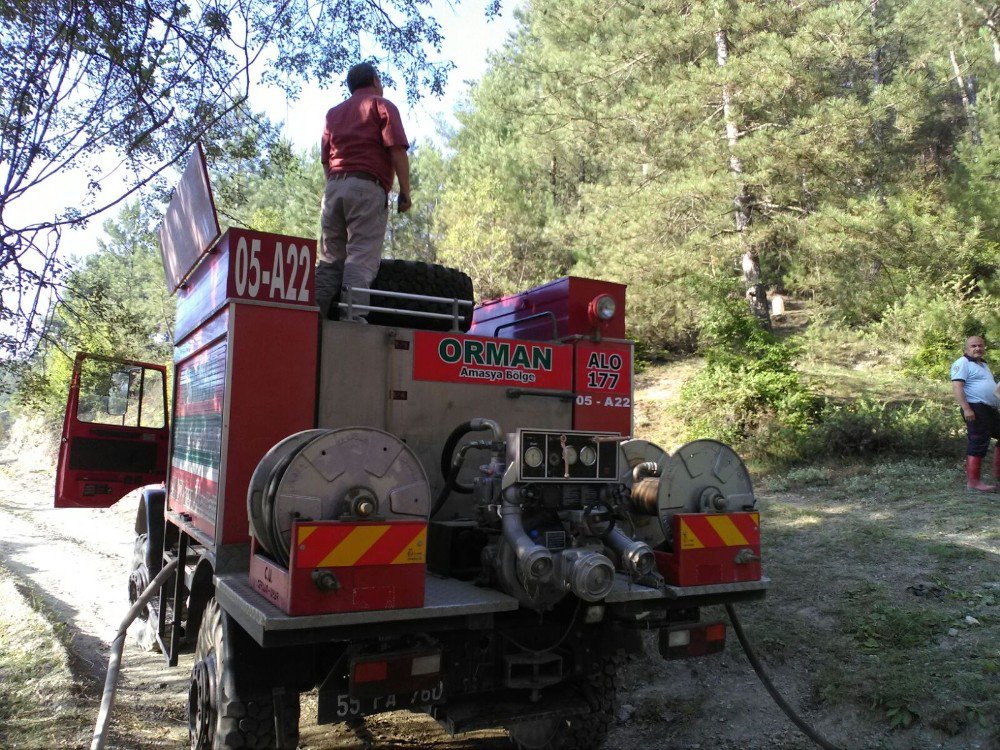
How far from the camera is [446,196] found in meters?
26.1

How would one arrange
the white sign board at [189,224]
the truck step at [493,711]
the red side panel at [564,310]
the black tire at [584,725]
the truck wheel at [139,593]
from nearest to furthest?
the truck step at [493,711]
the black tire at [584,725]
the white sign board at [189,224]
the red side panel at [564,310]
the truck wheel at [139,593]

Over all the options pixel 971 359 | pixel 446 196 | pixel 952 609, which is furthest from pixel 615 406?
pixel 446 196

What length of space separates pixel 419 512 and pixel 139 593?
424 cm

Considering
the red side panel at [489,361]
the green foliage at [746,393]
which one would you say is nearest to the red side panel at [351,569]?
the red side panel at [489,361]

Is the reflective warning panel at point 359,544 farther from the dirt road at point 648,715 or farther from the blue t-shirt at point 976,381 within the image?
the blue t-shirt at point 976,381

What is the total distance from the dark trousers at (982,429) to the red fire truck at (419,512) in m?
4.91

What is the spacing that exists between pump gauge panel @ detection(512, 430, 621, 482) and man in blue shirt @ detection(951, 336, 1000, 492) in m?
6.03

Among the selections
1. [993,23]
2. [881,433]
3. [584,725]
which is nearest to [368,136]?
[584,725]

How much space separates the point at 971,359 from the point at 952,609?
3.81 metres

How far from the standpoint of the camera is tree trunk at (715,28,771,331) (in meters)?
15.6

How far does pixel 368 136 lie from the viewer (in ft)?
16.6

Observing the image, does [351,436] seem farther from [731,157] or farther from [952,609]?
[731,157]

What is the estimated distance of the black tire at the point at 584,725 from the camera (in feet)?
13.3

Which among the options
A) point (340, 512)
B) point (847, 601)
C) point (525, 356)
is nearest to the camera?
point (340, 512)
